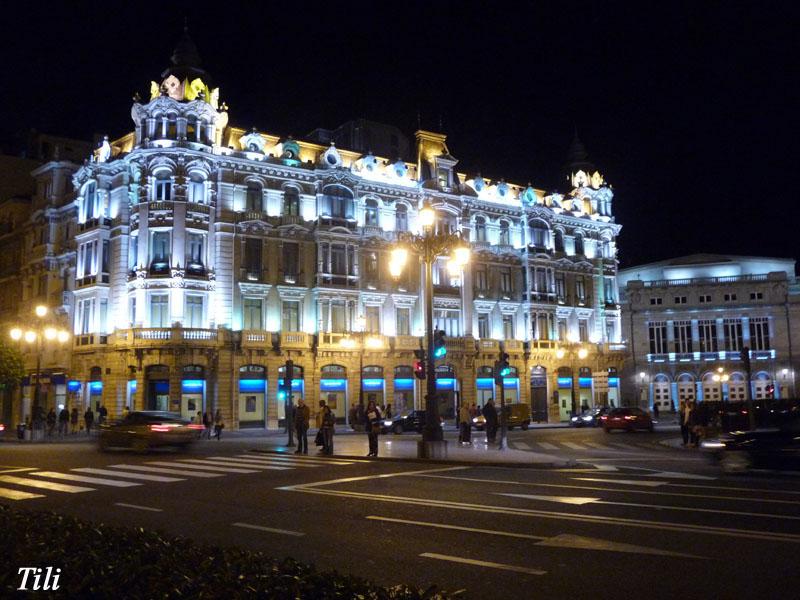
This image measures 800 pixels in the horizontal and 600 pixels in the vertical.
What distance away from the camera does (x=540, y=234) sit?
59844 millimetres

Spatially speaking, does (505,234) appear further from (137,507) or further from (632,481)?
(137,507)

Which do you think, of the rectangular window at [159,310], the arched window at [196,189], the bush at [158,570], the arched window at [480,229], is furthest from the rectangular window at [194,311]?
the bush at [158,570]

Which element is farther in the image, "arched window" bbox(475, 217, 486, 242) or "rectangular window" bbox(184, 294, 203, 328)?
"arched window" bbox(475, 217, 486, 242)

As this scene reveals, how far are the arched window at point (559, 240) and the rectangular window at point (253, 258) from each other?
27.1 m

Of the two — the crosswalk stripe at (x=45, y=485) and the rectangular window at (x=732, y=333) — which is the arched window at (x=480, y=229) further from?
the crosswalk stripe at (x=45, y=485)

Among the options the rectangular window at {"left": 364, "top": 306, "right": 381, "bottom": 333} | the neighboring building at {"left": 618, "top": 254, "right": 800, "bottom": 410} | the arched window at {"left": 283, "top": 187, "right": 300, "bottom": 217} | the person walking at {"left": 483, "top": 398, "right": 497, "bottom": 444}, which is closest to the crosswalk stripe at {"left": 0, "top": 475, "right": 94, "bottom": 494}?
the person walking at {"left": 483, "top": 398, "right": 497, "bottom": 444}

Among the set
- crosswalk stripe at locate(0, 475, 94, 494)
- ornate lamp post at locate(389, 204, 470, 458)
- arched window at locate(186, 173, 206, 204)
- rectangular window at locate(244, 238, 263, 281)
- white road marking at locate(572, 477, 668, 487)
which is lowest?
white road marking at locate(572, 477, 668, 487)

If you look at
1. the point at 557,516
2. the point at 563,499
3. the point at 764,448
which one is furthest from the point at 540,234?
the point at 557,516

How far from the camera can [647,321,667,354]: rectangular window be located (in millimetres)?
71188

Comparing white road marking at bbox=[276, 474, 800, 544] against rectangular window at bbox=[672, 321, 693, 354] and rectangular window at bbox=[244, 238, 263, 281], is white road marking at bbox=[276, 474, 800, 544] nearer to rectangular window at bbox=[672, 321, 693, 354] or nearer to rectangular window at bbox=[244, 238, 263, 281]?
rectangular window at bbox=[244, 238, 263, 281]

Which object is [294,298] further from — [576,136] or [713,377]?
[713,377]

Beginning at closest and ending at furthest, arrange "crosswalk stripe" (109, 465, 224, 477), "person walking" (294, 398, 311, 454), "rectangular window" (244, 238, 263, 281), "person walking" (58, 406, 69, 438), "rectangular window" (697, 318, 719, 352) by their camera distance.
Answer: "crosswalk stripe" (109, 465, 224, 477), "person walking" (294, 398, 311, 454), "person walking" (58, 406, 69, 438), "rectangular window" (244, 238, 263, 281), "rectangular window" (697, 318, 719, 352)

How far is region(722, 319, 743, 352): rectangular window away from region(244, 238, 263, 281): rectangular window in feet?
154

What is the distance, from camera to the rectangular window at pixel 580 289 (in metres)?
61.6
